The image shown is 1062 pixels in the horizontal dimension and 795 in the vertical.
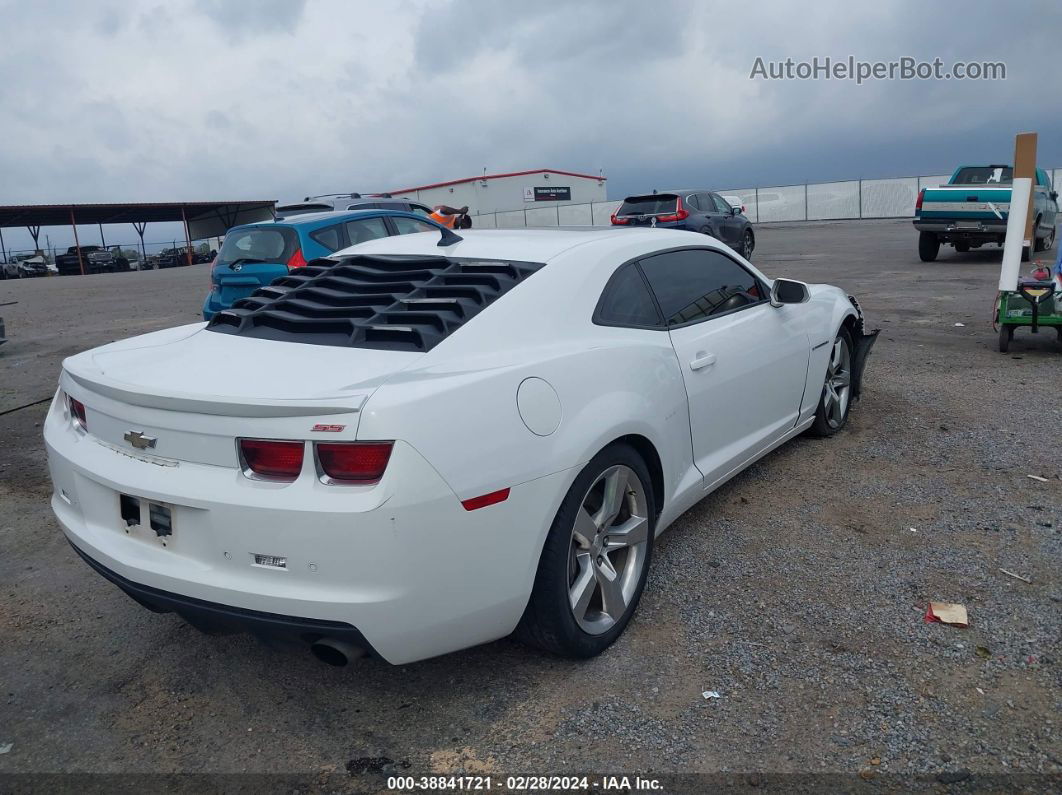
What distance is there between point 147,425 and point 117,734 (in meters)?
1.01

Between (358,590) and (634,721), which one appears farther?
(634,721)

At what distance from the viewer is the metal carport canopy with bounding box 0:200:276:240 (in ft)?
136

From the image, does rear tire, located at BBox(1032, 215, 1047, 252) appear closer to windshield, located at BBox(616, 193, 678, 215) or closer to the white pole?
windshield, located at BBox(616, 193, 678, 215)

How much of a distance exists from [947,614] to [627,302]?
173 centimetres

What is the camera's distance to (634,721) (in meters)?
2.71

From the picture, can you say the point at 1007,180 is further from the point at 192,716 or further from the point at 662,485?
the point at 192,716

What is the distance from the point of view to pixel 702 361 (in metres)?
3.74

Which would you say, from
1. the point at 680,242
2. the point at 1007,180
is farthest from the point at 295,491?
the point at 1007,180

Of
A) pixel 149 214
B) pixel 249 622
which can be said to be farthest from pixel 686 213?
pixel 149 214

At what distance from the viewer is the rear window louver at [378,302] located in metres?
2.99

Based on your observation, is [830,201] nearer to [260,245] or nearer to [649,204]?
[649,204]

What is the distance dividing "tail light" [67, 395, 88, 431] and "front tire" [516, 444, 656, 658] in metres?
1.70

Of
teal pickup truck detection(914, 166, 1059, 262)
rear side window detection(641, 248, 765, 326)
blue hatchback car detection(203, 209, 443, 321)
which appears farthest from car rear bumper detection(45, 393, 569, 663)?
teal pickup truck detection(914, 166, 1059, 262)

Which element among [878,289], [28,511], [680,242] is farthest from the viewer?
[878,289]
